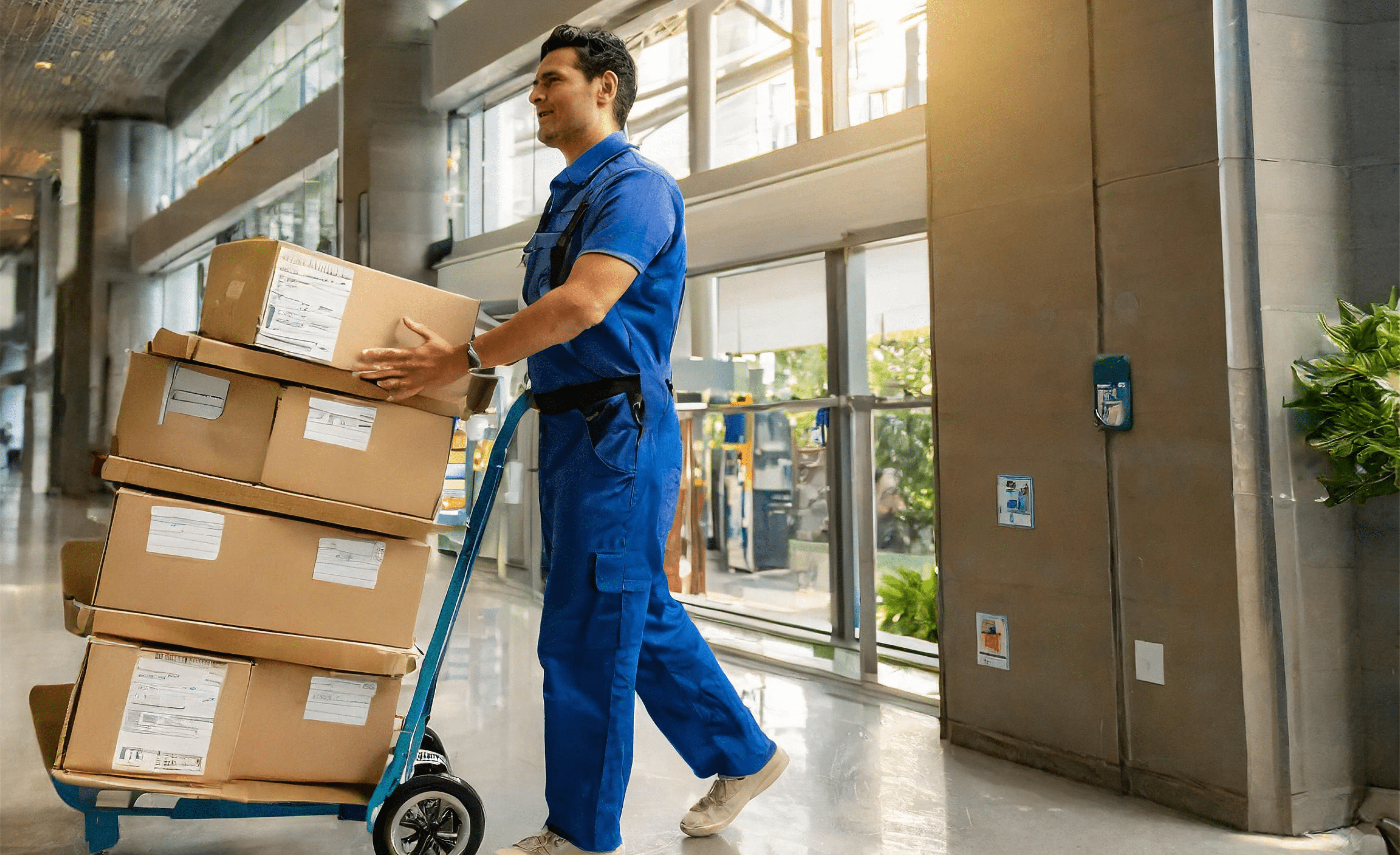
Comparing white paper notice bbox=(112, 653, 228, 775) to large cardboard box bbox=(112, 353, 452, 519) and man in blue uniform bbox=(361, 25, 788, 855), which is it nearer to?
large cardboard box bbox=(112, 353, 452, 519)

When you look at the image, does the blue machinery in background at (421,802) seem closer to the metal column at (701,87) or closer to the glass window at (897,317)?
the glass window at (897,317)

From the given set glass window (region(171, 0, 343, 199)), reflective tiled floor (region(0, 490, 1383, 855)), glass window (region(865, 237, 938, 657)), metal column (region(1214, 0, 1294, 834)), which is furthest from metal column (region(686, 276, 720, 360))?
metal column (region(1214, 0, 1294, 834))

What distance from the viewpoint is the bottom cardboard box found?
1.74 meters

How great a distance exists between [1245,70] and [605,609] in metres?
1.95

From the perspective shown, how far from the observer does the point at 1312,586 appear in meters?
2.40

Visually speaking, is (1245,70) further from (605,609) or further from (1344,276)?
(605,609)

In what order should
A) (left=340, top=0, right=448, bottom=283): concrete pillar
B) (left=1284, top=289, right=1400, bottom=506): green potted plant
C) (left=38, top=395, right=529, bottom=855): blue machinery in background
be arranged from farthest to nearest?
1. (left=340, top=0, right=448, bottom=283): concrete pillar
2. (left=1284, top=289, right=1400, bottom=506): green potted plant
3. (left=38, top=395, right=529, bottom=855): blue machinery in background

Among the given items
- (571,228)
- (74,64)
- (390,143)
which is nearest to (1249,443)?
(571,228)

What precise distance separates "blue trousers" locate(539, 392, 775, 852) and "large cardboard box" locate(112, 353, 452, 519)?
313mm

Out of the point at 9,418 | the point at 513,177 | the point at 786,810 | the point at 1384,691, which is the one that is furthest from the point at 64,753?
the point at 513,177

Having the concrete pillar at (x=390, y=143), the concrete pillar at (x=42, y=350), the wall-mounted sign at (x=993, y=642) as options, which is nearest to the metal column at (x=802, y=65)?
the concrete pillar at (x=390, y=143)

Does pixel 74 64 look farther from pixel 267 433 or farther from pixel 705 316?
pixel 267 433

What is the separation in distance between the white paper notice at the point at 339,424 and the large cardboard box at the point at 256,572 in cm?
17

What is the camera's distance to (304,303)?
70.2 inches
